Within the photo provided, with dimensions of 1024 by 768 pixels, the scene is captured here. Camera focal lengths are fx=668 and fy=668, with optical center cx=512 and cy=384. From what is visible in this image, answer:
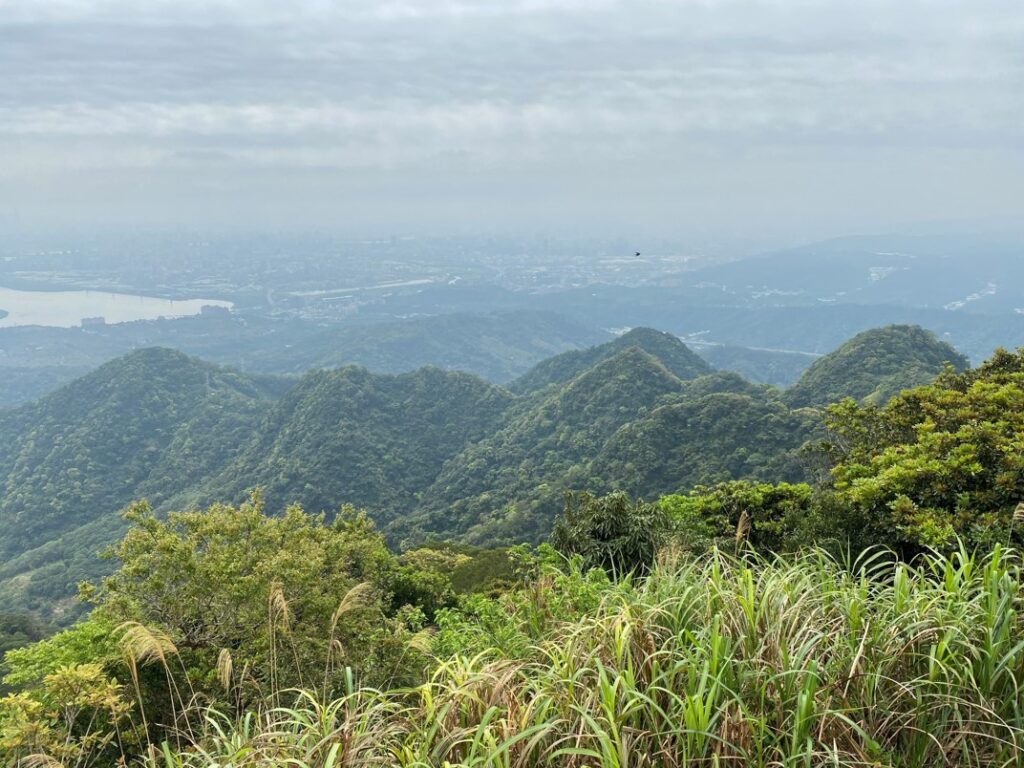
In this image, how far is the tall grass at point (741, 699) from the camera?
3924 millimetres

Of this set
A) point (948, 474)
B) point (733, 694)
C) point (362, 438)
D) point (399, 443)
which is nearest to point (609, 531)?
point (948, 474)

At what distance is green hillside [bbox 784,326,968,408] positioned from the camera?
71438 mm

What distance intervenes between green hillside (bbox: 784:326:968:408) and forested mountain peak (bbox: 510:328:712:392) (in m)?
33.6

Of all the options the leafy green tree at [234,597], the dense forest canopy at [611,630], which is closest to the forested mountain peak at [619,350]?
the dense forest canopy at [611,630]

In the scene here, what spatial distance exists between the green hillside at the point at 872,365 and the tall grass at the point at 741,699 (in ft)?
233

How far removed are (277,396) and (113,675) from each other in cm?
13782

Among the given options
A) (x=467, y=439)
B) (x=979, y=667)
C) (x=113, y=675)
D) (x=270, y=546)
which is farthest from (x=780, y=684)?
(x=467, y=439)

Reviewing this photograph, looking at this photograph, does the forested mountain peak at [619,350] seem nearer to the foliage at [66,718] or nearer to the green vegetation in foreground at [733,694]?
the foliage at [66,718]

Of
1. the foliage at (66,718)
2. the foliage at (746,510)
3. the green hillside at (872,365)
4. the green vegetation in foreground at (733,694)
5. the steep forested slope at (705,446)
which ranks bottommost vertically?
the steep forested slope at (705,446)

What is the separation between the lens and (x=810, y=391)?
249 ft

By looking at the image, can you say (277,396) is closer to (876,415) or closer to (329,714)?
(876,415)

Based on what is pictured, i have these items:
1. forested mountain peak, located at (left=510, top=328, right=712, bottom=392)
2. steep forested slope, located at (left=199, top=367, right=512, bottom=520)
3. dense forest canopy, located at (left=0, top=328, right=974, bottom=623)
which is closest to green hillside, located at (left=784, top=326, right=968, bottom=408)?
dense forest canopy, located at (left=0, top=328, right=974, bottom=623)

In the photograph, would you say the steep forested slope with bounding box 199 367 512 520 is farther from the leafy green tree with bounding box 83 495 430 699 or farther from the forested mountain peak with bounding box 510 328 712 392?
the leafy green tree with bounding box 83 495 430 699

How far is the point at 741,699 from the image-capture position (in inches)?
165
